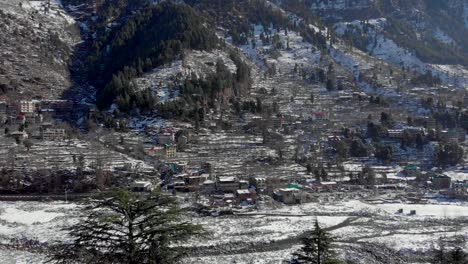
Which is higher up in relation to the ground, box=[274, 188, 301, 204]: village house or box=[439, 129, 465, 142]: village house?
box=[439, 129, 465, 142]: village house

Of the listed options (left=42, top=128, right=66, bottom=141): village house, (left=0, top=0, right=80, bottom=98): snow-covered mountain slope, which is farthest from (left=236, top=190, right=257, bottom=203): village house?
(left=0, top=0, right=80, bottom=98): snow-covered mountain slope

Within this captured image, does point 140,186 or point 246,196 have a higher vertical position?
point 140,186

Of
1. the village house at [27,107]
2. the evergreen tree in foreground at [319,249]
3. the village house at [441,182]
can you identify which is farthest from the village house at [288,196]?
the village house at [27,107]

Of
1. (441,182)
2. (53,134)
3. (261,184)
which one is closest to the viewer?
(261,184)

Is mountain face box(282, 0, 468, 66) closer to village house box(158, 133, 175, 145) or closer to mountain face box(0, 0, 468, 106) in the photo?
mountain face box(0, 0, 468, 106)

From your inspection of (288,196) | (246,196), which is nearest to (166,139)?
(246,196)

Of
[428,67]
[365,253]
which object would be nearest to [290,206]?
[365,253]

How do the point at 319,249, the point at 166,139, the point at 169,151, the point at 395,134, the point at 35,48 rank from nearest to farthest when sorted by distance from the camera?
the point at 319,249 → the point at 169,151 → the point at 166,139 → the point at 395,134 → the point at 35,48

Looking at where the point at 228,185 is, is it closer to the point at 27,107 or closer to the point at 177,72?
the point at 177,72

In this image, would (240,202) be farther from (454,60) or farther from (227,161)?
(454,60)
